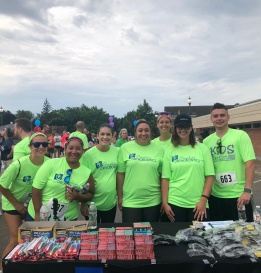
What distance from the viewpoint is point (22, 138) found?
4926 mm

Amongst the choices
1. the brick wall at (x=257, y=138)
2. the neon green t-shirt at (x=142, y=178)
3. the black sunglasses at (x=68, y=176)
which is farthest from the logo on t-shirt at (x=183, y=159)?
the brick wall at (x=257, y=138)

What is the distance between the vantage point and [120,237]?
8.35 feet

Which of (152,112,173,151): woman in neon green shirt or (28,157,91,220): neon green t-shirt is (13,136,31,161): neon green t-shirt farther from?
(152,112,173,151): woman in neon green shirt

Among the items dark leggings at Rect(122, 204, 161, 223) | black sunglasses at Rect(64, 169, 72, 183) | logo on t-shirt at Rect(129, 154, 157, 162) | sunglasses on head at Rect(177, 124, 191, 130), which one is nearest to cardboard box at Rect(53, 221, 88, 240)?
black sunglasses at Rect(64, 169, 72, 183)

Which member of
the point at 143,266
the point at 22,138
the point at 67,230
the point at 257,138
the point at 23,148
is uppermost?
the point at 22,138

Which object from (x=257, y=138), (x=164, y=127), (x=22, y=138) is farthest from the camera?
(x=257, y=138)

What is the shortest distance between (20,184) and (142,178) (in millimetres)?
1484

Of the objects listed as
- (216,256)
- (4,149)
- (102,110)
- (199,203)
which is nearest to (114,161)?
(199,203)

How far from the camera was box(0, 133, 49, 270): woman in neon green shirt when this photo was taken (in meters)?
3.61

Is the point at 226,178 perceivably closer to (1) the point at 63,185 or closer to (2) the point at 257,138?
(1) the point at 63,185

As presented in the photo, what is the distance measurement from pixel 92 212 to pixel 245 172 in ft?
6.16

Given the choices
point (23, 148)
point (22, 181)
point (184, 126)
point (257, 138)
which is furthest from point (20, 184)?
point (257, 138)

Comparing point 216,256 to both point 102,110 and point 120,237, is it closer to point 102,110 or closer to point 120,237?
point 120,237

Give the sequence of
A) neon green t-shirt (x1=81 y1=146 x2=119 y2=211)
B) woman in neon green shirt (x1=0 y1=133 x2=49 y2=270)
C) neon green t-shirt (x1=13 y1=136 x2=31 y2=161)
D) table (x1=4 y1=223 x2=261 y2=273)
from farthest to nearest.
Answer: neon green t-shirt (x1=13 y1=136 x2=31 y2=161), neon green t-shirt (x1=81 y1=146 x2=119 y2=211), woman in neon green shirt (x1=0 y1=133 x2=49 y2=270), table (x1=4 y1=223 x2=261 y2=273)
